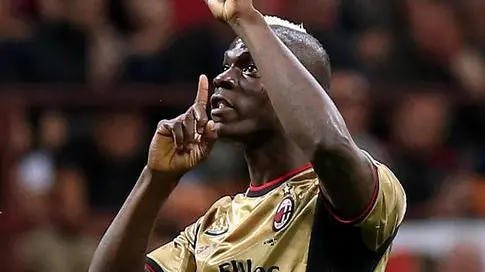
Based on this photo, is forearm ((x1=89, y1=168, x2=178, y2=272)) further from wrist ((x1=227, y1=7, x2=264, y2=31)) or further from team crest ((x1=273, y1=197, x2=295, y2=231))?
wrist ((x1=227, y1=7, x2=264, y2=31))

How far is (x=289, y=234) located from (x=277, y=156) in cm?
35

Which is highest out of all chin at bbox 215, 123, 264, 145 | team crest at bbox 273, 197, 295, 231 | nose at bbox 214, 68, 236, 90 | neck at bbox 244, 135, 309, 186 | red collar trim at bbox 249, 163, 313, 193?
nose at bbox 214, 68, 236, 90

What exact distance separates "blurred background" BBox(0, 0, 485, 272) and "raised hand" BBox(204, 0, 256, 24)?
4.37 metres

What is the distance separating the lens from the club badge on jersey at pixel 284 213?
4621 mm

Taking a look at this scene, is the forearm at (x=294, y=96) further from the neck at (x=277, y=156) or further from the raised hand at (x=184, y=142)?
the neck at (x=277, y=156)

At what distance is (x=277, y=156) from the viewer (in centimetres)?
484

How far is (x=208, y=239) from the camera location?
190 inches

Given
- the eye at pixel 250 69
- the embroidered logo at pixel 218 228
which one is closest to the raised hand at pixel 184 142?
the eye at pixel 250 69

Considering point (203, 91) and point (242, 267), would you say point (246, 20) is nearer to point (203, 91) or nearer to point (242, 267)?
point (203, 91)

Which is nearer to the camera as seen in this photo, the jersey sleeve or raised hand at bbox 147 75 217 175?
raised hand at bbox 147 75 217 175

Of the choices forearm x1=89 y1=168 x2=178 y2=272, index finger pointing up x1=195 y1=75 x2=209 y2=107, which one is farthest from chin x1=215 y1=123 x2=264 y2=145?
forearm x1=89 y1=168 x2=178 y2=272

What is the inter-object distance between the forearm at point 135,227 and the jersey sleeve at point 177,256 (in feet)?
0.49

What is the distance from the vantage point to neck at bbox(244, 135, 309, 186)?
4.82 metres

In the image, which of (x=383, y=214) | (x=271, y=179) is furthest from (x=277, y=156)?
(x=383, y=214)
